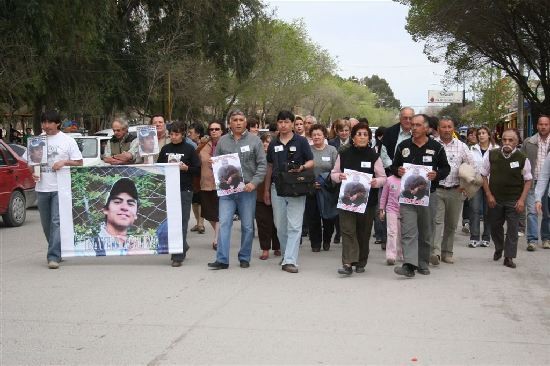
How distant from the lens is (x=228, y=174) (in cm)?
827

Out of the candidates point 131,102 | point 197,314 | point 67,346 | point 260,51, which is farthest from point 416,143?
point 260,51

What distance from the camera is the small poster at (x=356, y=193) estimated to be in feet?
25.9

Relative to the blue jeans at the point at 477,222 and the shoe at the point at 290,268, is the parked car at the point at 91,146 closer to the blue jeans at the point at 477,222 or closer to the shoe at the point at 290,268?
the blue jeans at the point at 477,222

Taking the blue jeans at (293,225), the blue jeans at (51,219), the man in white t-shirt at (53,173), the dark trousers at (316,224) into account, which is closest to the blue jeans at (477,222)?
the dark trousers at (316,224)

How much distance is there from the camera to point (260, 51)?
44594 millimetres

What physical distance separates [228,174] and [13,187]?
635 cm

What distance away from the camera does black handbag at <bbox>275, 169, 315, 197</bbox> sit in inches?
320

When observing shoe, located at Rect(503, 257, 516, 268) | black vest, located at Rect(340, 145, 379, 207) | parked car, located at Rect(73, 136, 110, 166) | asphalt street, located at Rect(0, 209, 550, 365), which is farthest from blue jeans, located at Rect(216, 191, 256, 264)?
parked car, located at Rect(73, 136, 110, 166)

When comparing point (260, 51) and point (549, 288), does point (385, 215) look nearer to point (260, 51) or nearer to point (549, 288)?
point (549, 288)

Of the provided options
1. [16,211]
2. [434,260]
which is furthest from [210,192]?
[16,211]

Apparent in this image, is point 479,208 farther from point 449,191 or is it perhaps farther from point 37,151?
point 37,151

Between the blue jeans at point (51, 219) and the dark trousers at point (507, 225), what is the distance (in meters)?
5.70

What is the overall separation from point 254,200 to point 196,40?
2996 cm

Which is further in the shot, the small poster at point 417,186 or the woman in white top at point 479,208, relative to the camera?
the woman in white top at point 479,208
